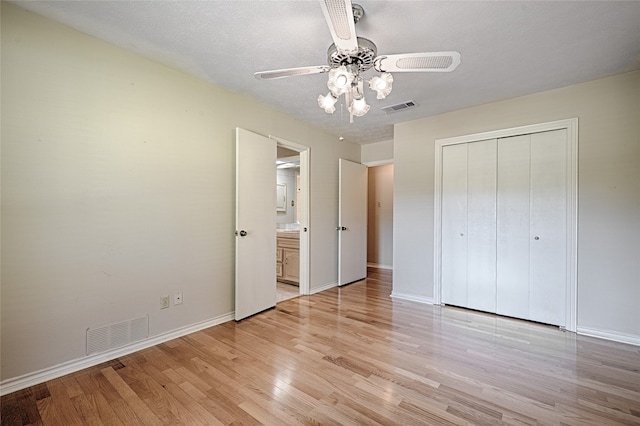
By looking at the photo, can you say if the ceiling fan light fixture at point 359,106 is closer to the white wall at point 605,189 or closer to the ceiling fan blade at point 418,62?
the ceiling fan blade at point 418,62

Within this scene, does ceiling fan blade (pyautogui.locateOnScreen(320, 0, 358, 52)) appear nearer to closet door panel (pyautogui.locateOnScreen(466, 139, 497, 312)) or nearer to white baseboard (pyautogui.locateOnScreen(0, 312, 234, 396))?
closet door panel (pyautogui.locateOnScreen(466, 139, 497, 312))

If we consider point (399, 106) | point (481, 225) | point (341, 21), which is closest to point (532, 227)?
point (481, 225)

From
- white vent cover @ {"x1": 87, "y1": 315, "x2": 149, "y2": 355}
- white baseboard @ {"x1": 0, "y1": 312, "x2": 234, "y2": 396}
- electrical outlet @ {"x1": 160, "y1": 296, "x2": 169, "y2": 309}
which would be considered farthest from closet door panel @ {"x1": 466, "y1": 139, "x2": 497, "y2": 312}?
white vent cover @ {"x1": 87, "y1": 315, "x2": 149, "y2": 355}

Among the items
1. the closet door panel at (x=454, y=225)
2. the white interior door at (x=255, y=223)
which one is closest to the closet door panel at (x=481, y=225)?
the closet door panel at (x=454, y=225)

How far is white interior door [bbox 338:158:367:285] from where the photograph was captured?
4.48m

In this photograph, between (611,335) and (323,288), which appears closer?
(611,335)

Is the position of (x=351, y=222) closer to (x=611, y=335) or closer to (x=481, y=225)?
(x=481, y=225)

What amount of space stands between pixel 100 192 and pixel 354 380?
2.26 metres

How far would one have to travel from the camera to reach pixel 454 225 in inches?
138

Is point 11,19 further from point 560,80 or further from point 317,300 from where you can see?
point 560,80

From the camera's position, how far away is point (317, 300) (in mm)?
3736

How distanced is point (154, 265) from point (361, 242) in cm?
326

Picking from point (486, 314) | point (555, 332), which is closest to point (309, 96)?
point (486, 314)

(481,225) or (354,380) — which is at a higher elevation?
(481,225)
